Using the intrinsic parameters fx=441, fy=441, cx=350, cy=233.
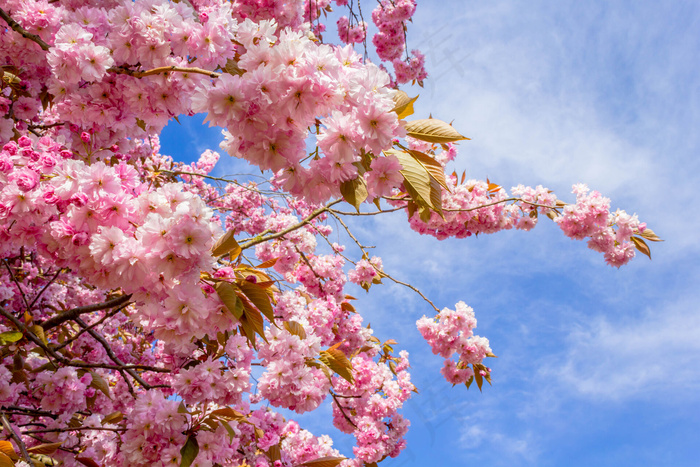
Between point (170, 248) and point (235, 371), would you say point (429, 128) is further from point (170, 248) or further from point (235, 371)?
point (235, 371)

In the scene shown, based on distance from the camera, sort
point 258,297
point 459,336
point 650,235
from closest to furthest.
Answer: point 258,297 → point 650,235 → point 459,336

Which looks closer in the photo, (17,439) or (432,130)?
(432,130)

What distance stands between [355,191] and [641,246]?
144 inches

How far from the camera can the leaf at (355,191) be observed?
1.28 metres

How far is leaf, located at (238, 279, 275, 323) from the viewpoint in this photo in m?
1.46

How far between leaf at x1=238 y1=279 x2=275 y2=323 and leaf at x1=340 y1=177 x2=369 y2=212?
447mm

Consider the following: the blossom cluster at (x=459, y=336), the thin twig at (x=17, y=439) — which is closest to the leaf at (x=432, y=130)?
the thin twig at (x=17, y=439)

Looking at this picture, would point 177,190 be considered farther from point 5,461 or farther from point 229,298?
point 5,461

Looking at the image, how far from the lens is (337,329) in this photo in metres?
4.48

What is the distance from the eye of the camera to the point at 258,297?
1.47 m

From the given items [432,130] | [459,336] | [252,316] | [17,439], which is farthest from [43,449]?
[459,336]

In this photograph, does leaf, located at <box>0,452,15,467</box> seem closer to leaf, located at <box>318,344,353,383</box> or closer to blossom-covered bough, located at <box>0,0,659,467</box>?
A: blossom-covered bough, located at <box>0,0,659,467</box>

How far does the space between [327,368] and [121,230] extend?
1544mm

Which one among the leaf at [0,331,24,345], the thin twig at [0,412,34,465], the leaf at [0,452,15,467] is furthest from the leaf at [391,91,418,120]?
the leaf at [0,331,24,345]
